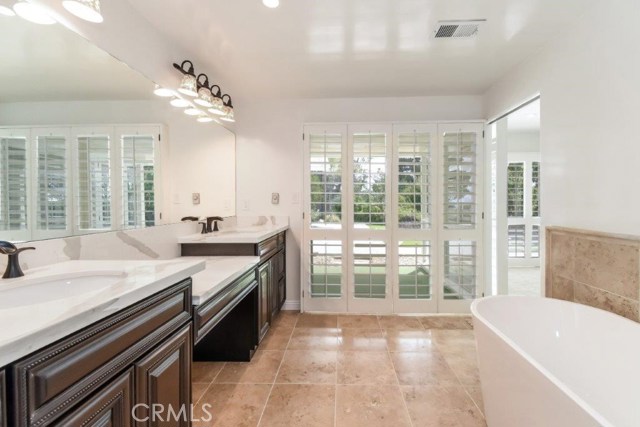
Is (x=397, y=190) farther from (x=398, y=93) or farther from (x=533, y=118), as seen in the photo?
(x=533, y=118)

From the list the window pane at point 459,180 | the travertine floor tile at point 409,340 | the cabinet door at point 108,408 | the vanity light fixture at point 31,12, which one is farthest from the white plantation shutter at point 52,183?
the window pane at point 459,180

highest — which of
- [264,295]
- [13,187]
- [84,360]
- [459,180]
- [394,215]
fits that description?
[459,180]

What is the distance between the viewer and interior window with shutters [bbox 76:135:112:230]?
4.58ft

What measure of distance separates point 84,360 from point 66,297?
418mm

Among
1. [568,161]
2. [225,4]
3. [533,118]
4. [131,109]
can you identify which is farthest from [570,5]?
[533,118]

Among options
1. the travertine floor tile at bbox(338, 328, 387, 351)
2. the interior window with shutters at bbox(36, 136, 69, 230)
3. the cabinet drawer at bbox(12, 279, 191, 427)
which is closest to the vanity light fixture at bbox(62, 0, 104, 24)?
the interior window with shutters at bbox(36, 136, 69, 230)

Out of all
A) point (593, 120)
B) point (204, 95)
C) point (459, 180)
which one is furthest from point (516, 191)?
point (204, 95)

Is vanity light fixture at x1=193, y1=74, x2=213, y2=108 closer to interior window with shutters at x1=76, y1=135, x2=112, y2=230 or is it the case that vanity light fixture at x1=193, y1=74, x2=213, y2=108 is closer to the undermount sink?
interior window with shutters at x1=76, y1=135, x2=112, y2=230

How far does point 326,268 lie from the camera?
3164 millimetres

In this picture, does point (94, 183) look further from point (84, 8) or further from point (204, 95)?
point (204, 95)

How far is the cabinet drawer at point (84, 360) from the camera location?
626 millimetres

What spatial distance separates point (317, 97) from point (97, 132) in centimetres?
220

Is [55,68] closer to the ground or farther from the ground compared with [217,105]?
closer to the ground

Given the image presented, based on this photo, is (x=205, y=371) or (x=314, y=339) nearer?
(x=205, y=371)
